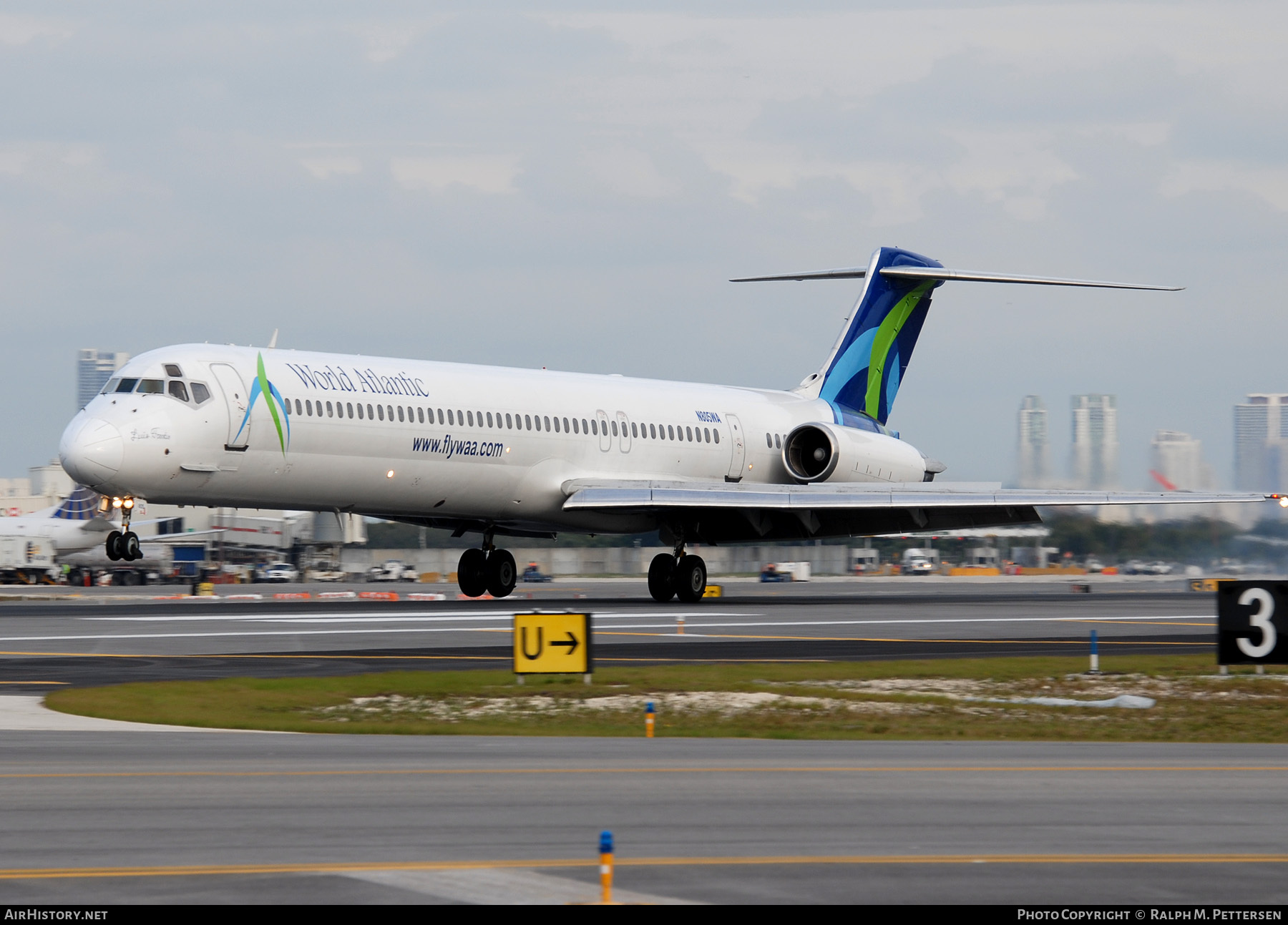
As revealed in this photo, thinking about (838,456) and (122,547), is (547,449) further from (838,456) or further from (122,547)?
(122,547)

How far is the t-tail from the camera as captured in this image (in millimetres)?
47844

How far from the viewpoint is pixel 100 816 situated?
11148mm

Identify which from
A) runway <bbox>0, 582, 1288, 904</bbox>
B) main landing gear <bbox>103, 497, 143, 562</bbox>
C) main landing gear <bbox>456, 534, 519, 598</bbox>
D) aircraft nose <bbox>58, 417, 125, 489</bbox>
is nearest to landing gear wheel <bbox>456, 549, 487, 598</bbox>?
main landing gear <bbox>456, 534, 519, 598</bbox>

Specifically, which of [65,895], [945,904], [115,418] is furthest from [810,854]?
[115,418]

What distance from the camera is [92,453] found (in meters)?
30.7

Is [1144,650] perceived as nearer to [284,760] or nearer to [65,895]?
[284,760]

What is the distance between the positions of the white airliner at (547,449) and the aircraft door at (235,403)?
43 millimetres

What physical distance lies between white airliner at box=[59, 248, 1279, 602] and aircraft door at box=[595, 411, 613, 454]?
0.04 m

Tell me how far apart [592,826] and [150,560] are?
82172 mm

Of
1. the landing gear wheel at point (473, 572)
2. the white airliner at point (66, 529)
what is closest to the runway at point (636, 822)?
the landing gear wheel at point (473, 572)

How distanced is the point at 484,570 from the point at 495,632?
34.5 feet

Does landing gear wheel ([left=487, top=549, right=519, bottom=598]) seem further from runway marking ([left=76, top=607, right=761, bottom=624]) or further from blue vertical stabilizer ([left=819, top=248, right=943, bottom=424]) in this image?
blue vertical stabilizer ([left=819, top=248, right=943, bottom=424])

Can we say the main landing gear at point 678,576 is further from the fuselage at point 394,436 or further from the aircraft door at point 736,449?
the aircraft door at point 736,449

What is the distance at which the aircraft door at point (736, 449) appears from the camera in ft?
144
